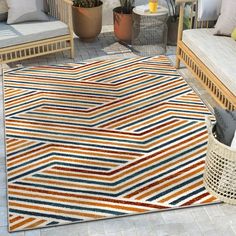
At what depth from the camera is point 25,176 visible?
10.9ft

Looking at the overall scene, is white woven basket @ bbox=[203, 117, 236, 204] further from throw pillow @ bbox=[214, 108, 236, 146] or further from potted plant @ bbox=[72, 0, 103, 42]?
potted plant @ bbox=[72, 0, 103, 42]

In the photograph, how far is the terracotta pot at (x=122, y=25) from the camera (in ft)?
17.8

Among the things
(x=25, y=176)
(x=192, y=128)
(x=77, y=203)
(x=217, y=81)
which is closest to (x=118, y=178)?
(x=77, y=203)

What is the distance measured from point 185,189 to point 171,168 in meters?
0.25

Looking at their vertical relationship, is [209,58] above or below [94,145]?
above

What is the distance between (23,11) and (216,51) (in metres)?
2.08

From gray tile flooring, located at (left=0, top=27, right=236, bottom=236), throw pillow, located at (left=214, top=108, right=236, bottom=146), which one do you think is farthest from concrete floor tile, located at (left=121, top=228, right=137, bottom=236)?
throw pillow, located at (left=214, top=108, right=236, bottom=146)

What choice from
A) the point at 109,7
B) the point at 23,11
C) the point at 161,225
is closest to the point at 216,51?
the point at 161,225

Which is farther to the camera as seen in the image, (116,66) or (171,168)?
(116,66)

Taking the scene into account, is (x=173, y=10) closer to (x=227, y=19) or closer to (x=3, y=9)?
(x=227, y=19)

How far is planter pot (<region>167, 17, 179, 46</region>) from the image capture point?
543 centimetres

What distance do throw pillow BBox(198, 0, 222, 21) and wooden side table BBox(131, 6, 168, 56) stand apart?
778 millimetres

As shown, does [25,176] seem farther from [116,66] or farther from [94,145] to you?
[116,66]

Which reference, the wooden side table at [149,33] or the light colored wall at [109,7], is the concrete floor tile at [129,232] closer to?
the wooden side table at [149,33]
